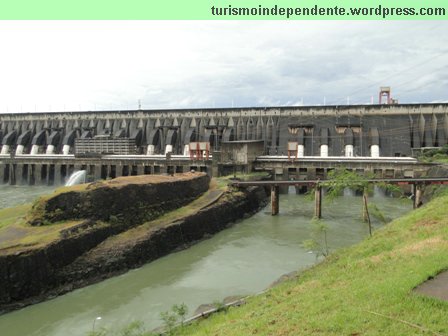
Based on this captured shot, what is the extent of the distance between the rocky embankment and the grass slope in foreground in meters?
7.38

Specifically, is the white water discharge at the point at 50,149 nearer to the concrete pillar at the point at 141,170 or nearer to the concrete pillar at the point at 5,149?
the concrete pillar at the point at 5,149

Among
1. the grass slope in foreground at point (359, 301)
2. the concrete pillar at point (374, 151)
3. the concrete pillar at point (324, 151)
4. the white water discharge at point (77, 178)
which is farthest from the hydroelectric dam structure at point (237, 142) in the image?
the grass slope in foreground at point (359, 301)

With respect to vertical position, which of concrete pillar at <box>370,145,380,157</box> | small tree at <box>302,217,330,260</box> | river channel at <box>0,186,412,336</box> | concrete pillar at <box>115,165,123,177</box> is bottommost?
river channel at <box>0,186,412,336</box>

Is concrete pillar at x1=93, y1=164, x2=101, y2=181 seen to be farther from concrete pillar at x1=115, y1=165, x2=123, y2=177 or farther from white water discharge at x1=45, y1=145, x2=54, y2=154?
white water discharge at x1=45, y1=145, x2=54, y2=154

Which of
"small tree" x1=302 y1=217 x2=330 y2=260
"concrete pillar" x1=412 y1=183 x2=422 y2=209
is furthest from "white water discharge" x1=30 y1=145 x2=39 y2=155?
"concrete pillar" x1=412 y1=183 x2=422 y2=209

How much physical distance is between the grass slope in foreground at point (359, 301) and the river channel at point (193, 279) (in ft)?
12.8

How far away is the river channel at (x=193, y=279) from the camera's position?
1319cm

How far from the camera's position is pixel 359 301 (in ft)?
26.3

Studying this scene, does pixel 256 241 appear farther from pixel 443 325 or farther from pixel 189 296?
pixel 443 325

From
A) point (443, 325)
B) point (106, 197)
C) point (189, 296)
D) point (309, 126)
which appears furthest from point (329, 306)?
point (309, 126)

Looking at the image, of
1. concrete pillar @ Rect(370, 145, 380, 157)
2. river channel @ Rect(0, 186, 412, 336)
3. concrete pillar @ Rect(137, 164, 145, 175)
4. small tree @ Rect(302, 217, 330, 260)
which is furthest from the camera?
concrete pillar @ Rect(137, 164, 145, 175)

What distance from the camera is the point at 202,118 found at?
194ft

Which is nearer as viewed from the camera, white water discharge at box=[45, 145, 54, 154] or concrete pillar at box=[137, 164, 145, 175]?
concrete pillar at box=[137, 164, 145, 175]

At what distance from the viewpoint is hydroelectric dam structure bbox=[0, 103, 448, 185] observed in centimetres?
4053
